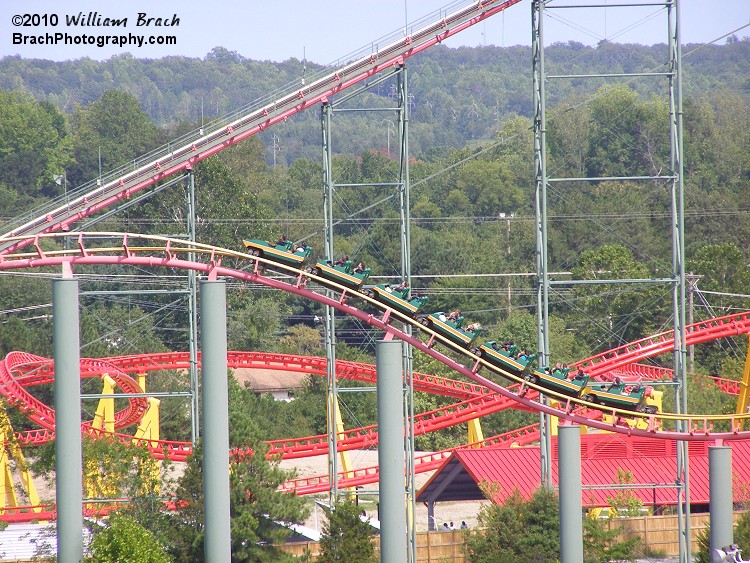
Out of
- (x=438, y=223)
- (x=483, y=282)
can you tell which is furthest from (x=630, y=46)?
(x=483, y=282)

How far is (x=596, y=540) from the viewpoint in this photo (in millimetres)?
22547

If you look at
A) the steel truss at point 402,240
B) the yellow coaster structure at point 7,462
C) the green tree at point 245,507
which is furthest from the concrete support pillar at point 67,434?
the yellow coaster structure at point 7,462

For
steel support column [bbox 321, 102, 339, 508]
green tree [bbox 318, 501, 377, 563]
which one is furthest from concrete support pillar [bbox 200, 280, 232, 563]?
steel support column [bbox 321, 102, 339, 508]

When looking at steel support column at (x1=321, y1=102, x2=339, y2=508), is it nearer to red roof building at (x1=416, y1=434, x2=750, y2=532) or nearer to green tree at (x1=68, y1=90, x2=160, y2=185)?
red roof building at (x1=416, y1=434, x2=750, y2=532)

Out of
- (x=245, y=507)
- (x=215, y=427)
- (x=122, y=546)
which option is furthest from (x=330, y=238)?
(x=122, y=546)

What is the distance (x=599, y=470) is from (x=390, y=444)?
11.9 metres

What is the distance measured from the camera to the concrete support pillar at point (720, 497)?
17.4m

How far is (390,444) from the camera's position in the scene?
1708 centimetres

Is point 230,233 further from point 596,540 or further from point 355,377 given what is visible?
point 596,540

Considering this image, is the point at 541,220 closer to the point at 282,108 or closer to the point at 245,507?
the point at 282,108

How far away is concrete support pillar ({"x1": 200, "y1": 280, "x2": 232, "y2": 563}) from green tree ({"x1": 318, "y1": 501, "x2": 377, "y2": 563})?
452 cm

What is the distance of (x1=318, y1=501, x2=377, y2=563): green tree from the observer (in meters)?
20.8

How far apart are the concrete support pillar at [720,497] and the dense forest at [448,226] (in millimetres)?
10258

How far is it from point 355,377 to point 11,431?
872 centimetres
